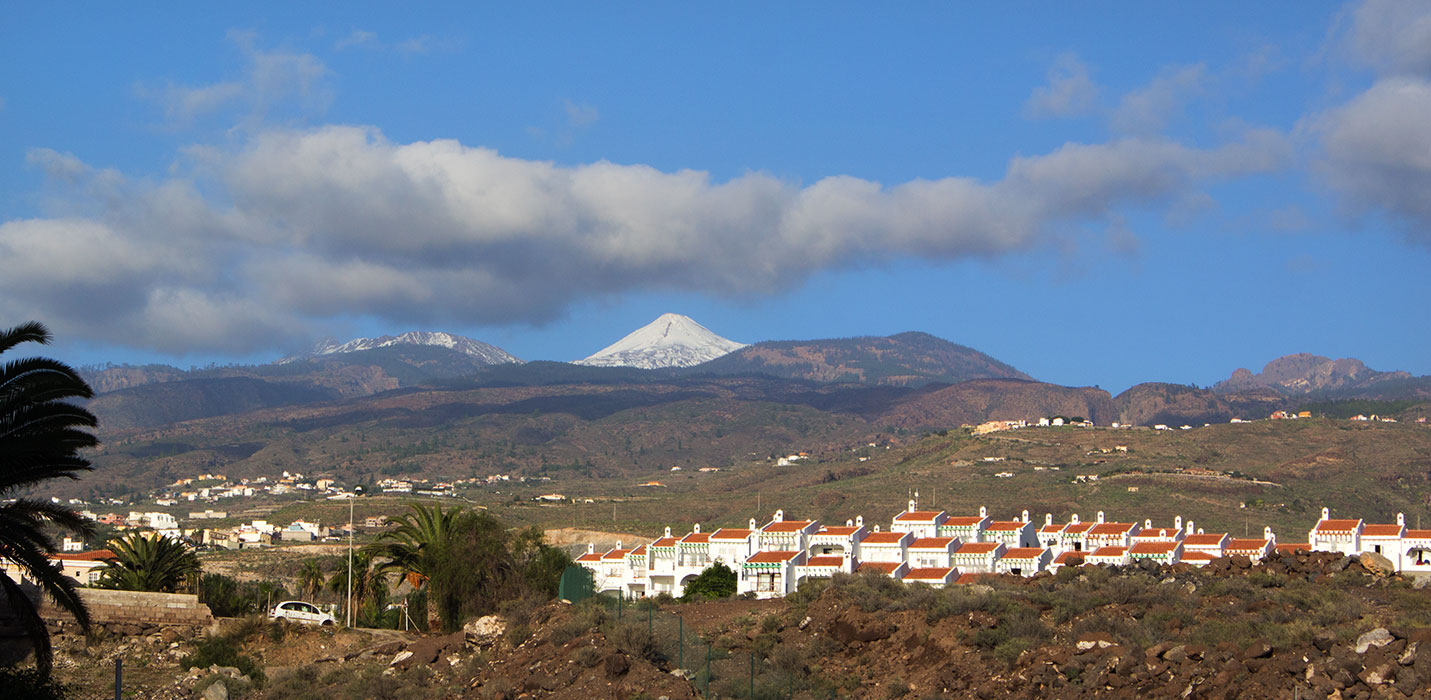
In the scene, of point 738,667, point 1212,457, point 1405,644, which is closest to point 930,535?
point 738,667

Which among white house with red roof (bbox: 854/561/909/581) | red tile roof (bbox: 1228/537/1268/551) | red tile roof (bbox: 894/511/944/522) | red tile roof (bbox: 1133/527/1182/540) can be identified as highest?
red tile roof (bbox: 894/511/944/522)

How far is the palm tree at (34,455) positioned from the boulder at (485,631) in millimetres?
9303

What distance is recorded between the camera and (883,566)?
48750mm

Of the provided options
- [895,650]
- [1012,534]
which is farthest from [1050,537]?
[895,650]

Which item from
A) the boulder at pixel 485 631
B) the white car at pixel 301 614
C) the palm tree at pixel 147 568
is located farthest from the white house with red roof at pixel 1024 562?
the palm tree at pixel 147 568

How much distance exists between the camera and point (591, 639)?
27.7 m

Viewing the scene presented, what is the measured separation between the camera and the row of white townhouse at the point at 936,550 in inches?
1854

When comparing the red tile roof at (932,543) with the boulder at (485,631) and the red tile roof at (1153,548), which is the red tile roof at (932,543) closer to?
the red tile roof at (1153,548)

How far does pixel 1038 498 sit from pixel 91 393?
85.7 meters

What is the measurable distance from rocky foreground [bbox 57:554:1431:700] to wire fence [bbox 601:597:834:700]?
8 cm

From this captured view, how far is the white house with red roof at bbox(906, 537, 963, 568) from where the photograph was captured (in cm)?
4897

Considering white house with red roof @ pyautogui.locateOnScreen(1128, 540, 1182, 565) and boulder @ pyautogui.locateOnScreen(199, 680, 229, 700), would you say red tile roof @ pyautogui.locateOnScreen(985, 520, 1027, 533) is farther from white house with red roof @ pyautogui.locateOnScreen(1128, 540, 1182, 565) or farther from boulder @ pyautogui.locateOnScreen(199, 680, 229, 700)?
boulder @ pyautogui.locateOnScreen(199, 680, 229, 700)

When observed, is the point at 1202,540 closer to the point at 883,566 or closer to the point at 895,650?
the point at 883,566

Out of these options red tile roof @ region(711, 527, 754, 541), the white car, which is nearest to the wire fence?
the white car
